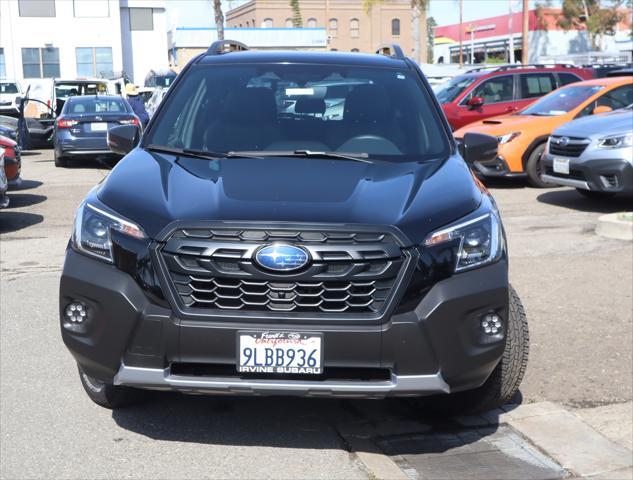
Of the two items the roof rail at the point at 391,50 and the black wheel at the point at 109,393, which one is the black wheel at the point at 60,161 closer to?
the roof rail at the point at 391,50

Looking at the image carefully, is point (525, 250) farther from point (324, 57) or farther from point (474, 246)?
point (474, 246)

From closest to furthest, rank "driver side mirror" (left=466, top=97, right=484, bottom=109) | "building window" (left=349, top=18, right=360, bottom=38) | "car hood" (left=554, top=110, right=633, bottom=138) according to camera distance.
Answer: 1. "car hood" (left=554, top=110, right=633, bottom=138)
2. "driver side mirror" (left=466, top=97, right=484, bottom=109)
3. "building window" (left=349, top=18, right=360, bottom=38)

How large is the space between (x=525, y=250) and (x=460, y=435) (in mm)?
5109

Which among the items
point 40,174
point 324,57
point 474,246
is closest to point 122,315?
point 474,246

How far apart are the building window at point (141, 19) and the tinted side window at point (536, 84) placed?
40.3 metres

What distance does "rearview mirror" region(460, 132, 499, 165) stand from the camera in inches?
230

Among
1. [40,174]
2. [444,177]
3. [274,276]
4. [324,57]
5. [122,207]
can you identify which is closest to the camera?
[274,276]

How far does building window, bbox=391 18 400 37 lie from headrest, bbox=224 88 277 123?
99.4 m

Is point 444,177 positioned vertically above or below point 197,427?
above

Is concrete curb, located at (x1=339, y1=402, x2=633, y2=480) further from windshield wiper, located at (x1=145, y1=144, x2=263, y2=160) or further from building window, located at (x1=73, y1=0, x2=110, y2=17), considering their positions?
building window, located at (x1=73, y1=0, x2=110, y2=17)

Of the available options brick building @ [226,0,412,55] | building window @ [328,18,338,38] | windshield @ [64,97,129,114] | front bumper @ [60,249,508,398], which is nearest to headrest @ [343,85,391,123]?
front bumper @ [60,249,508,398]

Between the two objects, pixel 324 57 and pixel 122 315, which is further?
pixel 324 57

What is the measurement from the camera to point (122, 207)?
432 cm

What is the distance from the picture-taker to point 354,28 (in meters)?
103
